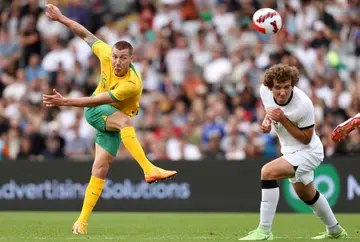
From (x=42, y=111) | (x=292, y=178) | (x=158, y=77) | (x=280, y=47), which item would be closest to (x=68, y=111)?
(x=42, y=111)

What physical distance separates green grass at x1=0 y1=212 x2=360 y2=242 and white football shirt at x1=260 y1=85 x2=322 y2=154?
1.10 metres

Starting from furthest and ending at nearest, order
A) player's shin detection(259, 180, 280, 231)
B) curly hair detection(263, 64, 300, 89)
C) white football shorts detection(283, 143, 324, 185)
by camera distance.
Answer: white football shorts detection(283, 143, 324, 185)
player's shin detection(259, 180, 280, 231)
curly hair detection(263, 64, 300, 89)

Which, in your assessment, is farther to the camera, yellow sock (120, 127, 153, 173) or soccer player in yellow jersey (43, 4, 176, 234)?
yellow sock (120, 127, 153, 173)

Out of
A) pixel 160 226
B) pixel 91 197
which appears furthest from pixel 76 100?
pixel 160 226

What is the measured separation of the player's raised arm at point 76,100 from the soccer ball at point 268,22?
119 inches

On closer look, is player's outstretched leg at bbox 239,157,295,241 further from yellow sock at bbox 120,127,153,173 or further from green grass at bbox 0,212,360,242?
yellow sock at bbox 120,127,153,173

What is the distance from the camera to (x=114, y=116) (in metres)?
11.2

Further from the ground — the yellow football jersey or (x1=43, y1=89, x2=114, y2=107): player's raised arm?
the yellow football jersey

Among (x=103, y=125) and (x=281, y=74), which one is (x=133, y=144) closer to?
(x=103, y=125)

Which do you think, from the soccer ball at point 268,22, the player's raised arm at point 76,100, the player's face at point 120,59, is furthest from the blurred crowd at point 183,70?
the player's raised arm at point 76,100

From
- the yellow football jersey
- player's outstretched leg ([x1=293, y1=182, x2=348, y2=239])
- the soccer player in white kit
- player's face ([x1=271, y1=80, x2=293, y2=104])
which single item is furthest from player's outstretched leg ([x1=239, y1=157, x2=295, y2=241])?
the yellow football jersey

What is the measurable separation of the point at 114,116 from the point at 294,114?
2.61m

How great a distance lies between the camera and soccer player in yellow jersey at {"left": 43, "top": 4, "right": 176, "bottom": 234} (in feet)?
35.9

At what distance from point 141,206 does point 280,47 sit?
5.18m
